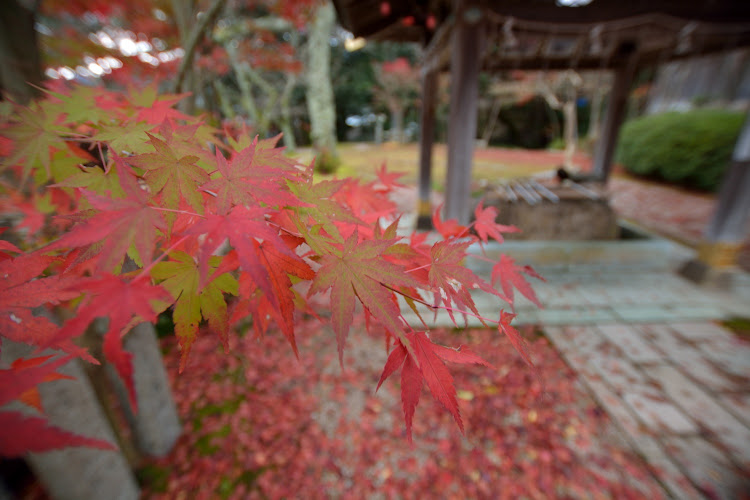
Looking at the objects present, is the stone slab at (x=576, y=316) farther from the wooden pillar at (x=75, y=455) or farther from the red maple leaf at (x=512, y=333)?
the wooden pillar at (x=75, y=455)

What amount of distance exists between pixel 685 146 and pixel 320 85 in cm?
1085

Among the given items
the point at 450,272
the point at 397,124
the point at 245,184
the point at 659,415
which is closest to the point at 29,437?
the point at 245,184

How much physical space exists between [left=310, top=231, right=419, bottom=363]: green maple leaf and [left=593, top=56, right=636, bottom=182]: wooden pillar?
6.51 metres

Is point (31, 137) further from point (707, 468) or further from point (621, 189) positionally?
point (621, 189)

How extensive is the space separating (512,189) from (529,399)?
3.69 meters

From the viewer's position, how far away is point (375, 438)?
8.26ft

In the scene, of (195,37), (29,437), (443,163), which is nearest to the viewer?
(29,437)

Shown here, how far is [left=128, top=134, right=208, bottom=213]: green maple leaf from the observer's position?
0.71 metres

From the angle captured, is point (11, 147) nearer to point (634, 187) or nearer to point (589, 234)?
point (589, 234)

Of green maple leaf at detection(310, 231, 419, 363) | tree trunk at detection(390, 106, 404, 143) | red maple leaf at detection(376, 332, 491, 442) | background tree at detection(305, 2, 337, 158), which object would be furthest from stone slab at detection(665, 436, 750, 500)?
tree trunk at detection(390, 106, 404, 143)

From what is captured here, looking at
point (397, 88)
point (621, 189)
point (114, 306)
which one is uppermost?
point (397, 88)

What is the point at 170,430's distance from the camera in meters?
2.41

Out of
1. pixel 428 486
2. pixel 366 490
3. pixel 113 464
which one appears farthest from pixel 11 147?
pixel 428 486

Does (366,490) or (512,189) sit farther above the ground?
(512,189)
